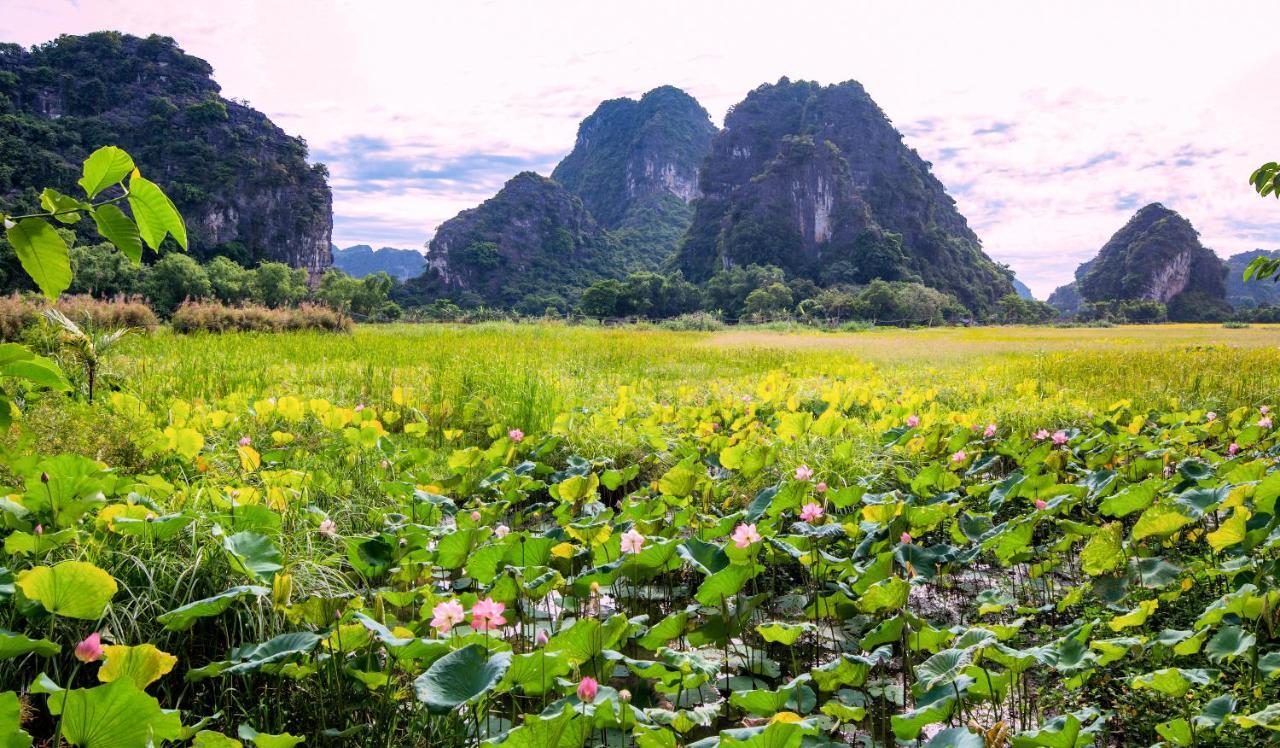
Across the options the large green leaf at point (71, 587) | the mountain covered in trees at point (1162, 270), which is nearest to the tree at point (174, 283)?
the large green leaf at point (71, 587)

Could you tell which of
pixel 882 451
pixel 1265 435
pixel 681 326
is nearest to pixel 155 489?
pixel 882 451

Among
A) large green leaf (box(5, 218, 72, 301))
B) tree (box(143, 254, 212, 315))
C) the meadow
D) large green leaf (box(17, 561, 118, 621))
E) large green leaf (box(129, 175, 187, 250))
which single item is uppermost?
tree (box(143, 254, 212, 315))

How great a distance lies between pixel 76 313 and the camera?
9242 millimetres

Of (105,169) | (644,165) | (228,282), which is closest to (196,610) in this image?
(105,169)

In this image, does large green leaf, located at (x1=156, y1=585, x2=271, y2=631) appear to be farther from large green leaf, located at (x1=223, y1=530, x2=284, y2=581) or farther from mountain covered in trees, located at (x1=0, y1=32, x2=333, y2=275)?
mountain covered in trees, located at (x1=0, y1=32, x2=333, y2=275)

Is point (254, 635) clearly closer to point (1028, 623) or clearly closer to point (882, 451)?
point (1028, 623)

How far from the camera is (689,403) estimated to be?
551 cm

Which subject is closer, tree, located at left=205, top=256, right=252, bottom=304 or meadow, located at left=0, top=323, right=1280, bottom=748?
meadow, located at left=0, top=323, right=1280, bottom=748

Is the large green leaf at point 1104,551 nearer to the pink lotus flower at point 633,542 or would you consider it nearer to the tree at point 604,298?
the pink lotus flower at point 633,542

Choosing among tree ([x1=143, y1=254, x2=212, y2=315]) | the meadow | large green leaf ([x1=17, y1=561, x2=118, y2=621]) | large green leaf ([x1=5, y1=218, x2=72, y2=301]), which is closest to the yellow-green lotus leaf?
the meadow

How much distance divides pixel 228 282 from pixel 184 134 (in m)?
43.6

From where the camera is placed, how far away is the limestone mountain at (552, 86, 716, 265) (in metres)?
127

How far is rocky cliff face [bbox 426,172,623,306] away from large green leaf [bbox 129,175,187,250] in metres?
89.8

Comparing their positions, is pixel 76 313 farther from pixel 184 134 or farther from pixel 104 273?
pixel 184 134
